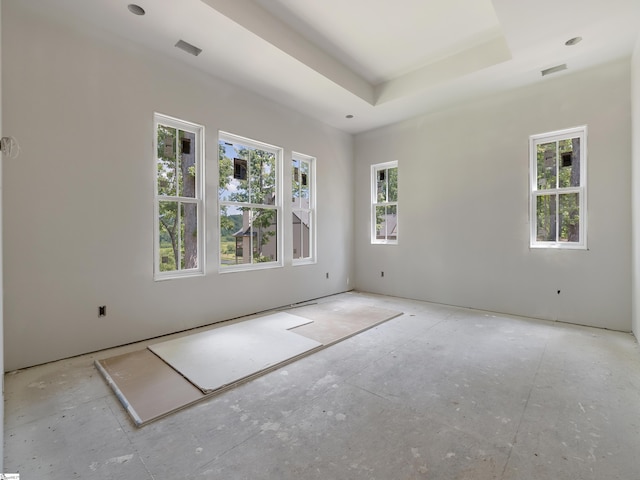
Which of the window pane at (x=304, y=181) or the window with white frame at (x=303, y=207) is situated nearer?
the window with white frame at (x=303, y=207)

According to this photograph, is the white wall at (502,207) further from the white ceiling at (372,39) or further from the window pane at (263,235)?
the window pane at (263,235)

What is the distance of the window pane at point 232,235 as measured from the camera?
4105mm

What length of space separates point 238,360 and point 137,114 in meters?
2.85

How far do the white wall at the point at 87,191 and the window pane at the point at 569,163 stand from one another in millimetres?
4574

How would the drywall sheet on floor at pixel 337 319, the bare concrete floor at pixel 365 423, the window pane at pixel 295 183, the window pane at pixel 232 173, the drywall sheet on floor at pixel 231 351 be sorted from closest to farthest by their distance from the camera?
the bare concrete floor at pixel 365 423
the drywall sheet on floor at pixel 231 351
the drywall sheet on floor at pixel 337 319
the window pane at pixel 232 173
the window pane at pixel 295 183

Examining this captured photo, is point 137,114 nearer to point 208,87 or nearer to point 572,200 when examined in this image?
point 208,87

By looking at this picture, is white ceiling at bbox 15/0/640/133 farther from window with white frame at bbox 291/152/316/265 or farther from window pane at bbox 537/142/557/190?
window with white frame at bbox 291/152/316/265

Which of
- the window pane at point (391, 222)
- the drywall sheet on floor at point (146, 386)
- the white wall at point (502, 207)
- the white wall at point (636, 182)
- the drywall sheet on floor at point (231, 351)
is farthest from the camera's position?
the window pane at point (391, 222)

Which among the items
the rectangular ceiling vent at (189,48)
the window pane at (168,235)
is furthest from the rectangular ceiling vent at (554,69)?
the window pane at (168,235)

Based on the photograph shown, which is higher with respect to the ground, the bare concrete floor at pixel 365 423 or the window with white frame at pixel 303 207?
the window with white frame at pixel 303 207

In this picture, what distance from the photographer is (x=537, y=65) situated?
3.65 metres

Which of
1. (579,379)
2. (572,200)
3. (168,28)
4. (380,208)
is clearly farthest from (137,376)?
(572,200)

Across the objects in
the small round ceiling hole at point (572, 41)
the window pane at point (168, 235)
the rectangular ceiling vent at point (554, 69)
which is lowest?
the window pane at point (168, 235)

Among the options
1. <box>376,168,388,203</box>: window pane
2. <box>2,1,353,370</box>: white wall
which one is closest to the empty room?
<box>2,1,353,370</box>: white wall
